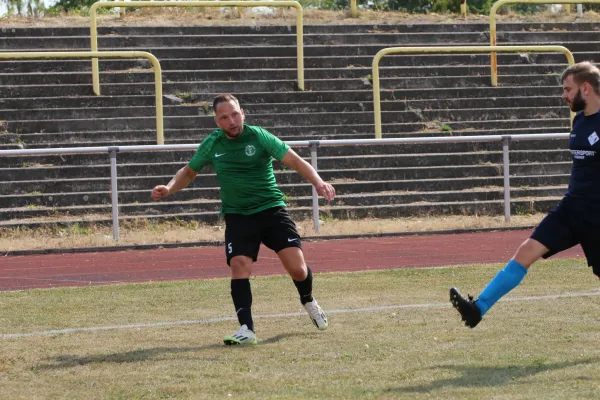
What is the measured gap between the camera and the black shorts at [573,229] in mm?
7348

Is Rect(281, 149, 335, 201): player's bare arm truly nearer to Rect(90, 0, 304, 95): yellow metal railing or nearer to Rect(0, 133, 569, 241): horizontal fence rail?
Rect(0, 133, 569, 241): horizontal fence rail

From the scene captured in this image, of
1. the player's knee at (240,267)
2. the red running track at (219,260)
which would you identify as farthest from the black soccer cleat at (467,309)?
the red running track at (219,260)

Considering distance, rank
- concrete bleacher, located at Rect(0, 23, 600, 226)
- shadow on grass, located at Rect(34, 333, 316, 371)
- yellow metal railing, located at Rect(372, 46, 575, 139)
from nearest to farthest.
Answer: shadow on grass, located at Rect(34, 333, 316, 371), concrete bleacher, located at Rect(0, 23, 600, 226), yellow metal railing, located at Rect(372, 46, 575, 139)

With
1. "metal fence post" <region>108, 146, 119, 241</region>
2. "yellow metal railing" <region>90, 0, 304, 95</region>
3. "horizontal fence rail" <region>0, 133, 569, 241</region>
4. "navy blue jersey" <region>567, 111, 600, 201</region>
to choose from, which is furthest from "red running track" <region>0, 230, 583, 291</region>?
"navy blue jersey" <region>567, 111, 600, 201</region>

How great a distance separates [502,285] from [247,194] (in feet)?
6.65

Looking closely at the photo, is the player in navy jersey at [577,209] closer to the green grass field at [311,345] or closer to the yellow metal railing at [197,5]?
the green grass field at [311,345]

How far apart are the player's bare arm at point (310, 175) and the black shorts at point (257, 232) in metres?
0.38

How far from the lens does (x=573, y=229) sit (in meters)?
7.45

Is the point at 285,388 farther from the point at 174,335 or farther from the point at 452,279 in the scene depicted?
the point at 452,279

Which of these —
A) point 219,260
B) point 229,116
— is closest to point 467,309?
point 229,116

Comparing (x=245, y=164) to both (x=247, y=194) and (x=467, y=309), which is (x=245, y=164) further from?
(x=467, y=309)

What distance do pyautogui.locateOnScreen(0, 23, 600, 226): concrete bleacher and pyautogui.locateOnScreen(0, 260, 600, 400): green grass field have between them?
681 centimetres

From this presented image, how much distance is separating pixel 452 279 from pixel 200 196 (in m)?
7.38

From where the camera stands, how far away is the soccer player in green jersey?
8406 mm
